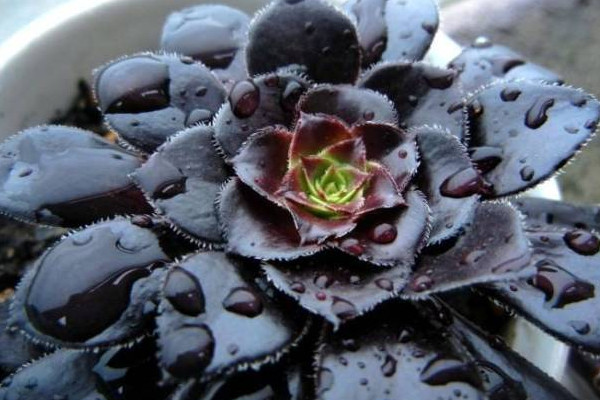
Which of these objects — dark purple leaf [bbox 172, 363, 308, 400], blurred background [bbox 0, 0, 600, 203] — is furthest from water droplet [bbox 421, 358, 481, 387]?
blurred background [bbox 0, 0, 600, 203]

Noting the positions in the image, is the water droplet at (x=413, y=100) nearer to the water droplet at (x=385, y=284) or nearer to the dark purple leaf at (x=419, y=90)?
the dark purple leaf at (x=419, y=90)

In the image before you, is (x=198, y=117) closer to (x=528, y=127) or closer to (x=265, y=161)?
(x=265, y=161)

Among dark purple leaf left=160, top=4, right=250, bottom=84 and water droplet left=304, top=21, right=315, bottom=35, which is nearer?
water droplet left=304, top=21, right=315, bottom=35

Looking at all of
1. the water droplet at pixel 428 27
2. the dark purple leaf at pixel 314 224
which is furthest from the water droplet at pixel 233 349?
the water droplet at pixel 428 27

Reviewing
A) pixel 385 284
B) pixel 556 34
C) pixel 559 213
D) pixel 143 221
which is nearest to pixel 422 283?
pixel 385 284

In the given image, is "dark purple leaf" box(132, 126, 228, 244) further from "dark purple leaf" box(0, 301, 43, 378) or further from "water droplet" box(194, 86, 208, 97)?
"dark purple leaf" box(0, 301, 43, 378)

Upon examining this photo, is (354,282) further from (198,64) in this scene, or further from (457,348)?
(198,64)

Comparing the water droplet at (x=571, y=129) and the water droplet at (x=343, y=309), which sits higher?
the water droplet at (x=571, y=129)
